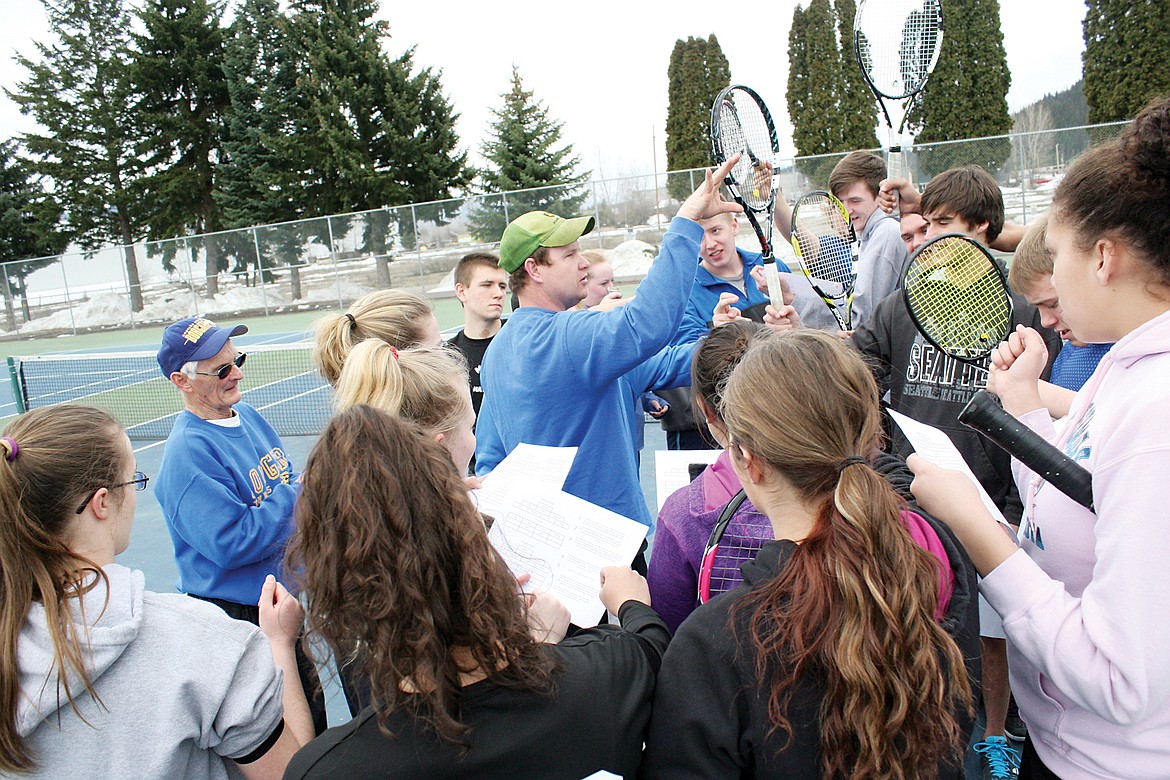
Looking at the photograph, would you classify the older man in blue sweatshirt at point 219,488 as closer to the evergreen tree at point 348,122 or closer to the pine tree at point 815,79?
the evergreen tree at point 348,122

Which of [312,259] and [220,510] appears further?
[312,259]

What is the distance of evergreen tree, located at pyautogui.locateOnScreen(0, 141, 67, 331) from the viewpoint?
3409cm

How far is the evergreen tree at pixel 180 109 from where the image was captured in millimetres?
32469

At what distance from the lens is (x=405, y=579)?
51.9 inches

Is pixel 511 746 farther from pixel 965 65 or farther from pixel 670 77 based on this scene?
pixel 670 77

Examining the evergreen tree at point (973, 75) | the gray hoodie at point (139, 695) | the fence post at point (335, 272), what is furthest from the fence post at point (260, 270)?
the gray hoodie at point (139, 695)

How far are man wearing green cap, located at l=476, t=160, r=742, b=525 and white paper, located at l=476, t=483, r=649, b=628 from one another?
2.46 feet

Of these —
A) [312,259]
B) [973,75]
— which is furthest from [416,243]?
[973,75]

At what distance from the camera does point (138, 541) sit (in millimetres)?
6156

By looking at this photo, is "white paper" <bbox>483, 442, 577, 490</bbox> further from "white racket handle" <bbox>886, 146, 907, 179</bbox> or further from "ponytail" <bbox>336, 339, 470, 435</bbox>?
"white racket handle" <bbox>886, 146, 907, 179</bbox>

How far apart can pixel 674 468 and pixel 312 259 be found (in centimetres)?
2191

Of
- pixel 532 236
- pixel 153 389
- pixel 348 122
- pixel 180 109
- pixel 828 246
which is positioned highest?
pixel 180 109

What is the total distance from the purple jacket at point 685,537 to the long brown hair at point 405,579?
50 cm

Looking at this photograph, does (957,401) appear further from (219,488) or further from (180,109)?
(180,109)
